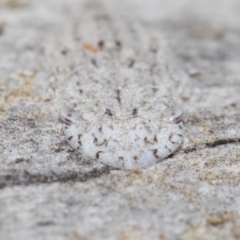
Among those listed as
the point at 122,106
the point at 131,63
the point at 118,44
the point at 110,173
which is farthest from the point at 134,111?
the point at 118,44

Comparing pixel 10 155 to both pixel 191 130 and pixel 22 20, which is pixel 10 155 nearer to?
pixel 191 130

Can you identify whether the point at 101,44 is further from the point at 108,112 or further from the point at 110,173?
the point at 110,173

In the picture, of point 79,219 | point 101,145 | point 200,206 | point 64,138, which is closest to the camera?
point 79,219

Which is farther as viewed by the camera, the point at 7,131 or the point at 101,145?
the point at 7,131

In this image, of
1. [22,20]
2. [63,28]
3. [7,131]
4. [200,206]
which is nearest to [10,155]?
[7,131]

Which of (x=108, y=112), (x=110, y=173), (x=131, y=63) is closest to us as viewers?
(x=110, y=173)

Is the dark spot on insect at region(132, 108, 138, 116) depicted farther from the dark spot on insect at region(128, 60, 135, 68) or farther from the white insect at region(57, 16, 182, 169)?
the dark spot on insect at region(128, 60, 135, 68)

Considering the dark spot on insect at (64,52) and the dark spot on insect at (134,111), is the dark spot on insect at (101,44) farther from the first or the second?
the dark spot on insect at (134,111)

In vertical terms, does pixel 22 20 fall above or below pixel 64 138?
above
